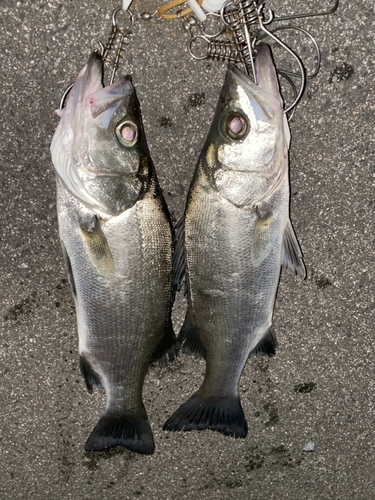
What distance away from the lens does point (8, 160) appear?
90.7 inches

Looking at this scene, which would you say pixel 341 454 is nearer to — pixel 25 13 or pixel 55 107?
pixel 55 107

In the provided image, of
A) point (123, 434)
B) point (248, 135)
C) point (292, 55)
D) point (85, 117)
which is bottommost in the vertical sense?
point (123, 434)

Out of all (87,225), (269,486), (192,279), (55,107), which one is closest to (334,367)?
(269,486)

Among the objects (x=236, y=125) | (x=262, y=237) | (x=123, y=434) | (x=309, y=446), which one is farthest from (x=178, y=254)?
(x=309, y=446)

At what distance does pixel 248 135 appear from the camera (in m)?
1.86

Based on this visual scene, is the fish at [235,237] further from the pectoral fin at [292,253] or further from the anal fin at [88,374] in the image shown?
the anal fin at [88,374]

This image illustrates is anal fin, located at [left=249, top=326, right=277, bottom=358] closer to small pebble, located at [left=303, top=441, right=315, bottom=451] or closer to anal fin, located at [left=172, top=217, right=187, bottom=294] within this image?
anal fin, located at [left=172, top=217, right=187, bottom=294]

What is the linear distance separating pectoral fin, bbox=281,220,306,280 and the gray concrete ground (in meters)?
0.35

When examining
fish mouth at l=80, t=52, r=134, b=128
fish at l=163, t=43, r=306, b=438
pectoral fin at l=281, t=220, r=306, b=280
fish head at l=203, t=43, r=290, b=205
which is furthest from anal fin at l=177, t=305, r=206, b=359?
fish mouth at l=80, t=52, r=134, b=128

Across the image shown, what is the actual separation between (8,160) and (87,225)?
2.45 ft

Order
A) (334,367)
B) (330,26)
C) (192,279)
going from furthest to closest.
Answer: (334,367) < (330,26) < (192,279)

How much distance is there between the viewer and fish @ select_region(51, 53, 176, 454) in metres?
1.84

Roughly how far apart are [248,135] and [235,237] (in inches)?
17.6

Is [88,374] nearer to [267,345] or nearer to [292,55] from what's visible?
[267,345]
